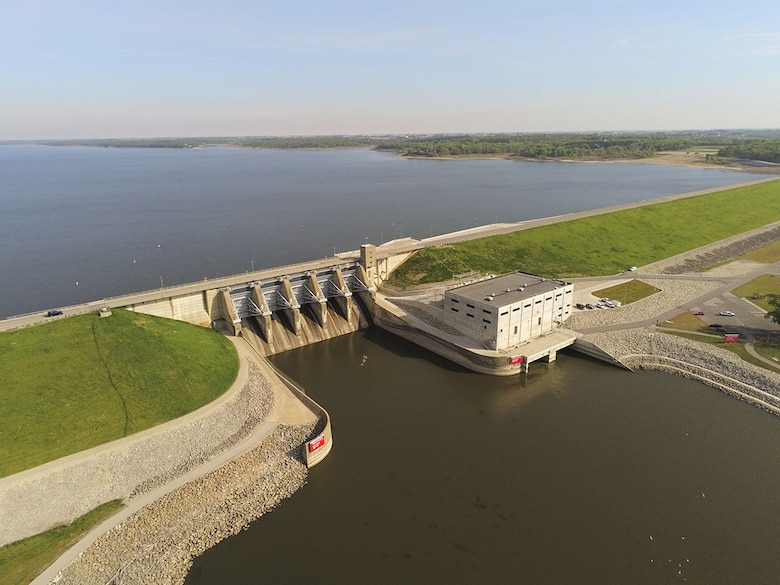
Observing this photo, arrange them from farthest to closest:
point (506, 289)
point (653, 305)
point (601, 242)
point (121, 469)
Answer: point (601, 242)
point (653, 305)
point (506, 289)
point (121, 469)

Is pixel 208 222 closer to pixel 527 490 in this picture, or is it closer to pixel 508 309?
pixel 508 309

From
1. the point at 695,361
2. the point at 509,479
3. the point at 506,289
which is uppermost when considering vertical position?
the point at 506,289

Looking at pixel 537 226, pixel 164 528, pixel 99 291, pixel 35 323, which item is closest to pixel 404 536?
pixel 164 528

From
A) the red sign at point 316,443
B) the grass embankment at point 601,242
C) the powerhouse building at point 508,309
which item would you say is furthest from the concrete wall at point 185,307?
the powerhouse building at point 508,309

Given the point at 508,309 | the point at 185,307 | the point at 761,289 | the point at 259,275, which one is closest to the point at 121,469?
the point at 185,307

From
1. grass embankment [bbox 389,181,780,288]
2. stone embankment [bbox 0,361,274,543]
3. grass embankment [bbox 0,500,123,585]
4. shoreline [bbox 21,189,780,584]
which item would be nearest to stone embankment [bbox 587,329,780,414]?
grass embankment [bbox 389,181,780,288]

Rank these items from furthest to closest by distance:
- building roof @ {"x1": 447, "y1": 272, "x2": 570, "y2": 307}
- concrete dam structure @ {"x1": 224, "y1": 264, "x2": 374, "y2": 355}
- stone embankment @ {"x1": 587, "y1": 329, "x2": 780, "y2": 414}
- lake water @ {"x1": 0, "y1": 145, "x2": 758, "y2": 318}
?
lake water @ {"x1": 0, "y1": 145, "x2": 758, "y2": 318} < concrete dam structure @ {"x1": 224, "y1": 264, "x2": 374, "y2": 355} < building roof @ {"x1": 447, "y1": 272, "x2": 570, "y2": 307} < stone embankment @ {"x1": 587, "y1": 329, "x2": 780, "y2": 414}

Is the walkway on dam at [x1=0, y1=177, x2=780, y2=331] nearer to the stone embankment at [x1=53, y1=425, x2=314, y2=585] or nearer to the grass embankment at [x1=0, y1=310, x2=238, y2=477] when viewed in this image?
the grass embankment at [x1=0, y1=310, x2=238, y2=477]
